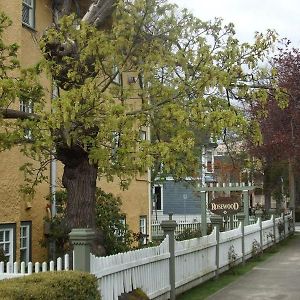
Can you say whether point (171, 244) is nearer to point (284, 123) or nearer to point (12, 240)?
point (12, 240)

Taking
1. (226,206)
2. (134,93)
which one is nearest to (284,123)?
(226,206)

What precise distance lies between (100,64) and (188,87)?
1468mm

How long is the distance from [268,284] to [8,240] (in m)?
5.85

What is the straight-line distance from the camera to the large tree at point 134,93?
29.2 feet

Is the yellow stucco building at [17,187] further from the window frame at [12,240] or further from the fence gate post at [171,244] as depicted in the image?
the fence gate post at [171,244]

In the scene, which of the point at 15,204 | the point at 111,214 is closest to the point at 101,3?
the point at 15,204

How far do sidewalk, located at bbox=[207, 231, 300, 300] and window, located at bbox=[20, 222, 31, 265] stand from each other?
476 centimetres

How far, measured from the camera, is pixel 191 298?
1166 centimetres

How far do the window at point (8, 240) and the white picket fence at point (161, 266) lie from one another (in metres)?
3.86

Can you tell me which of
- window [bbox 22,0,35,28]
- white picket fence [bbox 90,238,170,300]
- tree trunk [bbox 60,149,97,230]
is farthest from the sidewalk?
window [bbox 22,0,35,28]

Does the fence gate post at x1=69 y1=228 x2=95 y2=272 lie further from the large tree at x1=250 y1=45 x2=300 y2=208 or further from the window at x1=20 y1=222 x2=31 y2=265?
the large tree at x1=250 y1=45 x2=300 y2=208

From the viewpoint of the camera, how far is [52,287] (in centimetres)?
659

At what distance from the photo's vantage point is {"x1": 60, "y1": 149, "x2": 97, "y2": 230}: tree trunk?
10.6m

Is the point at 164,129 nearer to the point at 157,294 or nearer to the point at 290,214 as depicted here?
the point at 157,294
